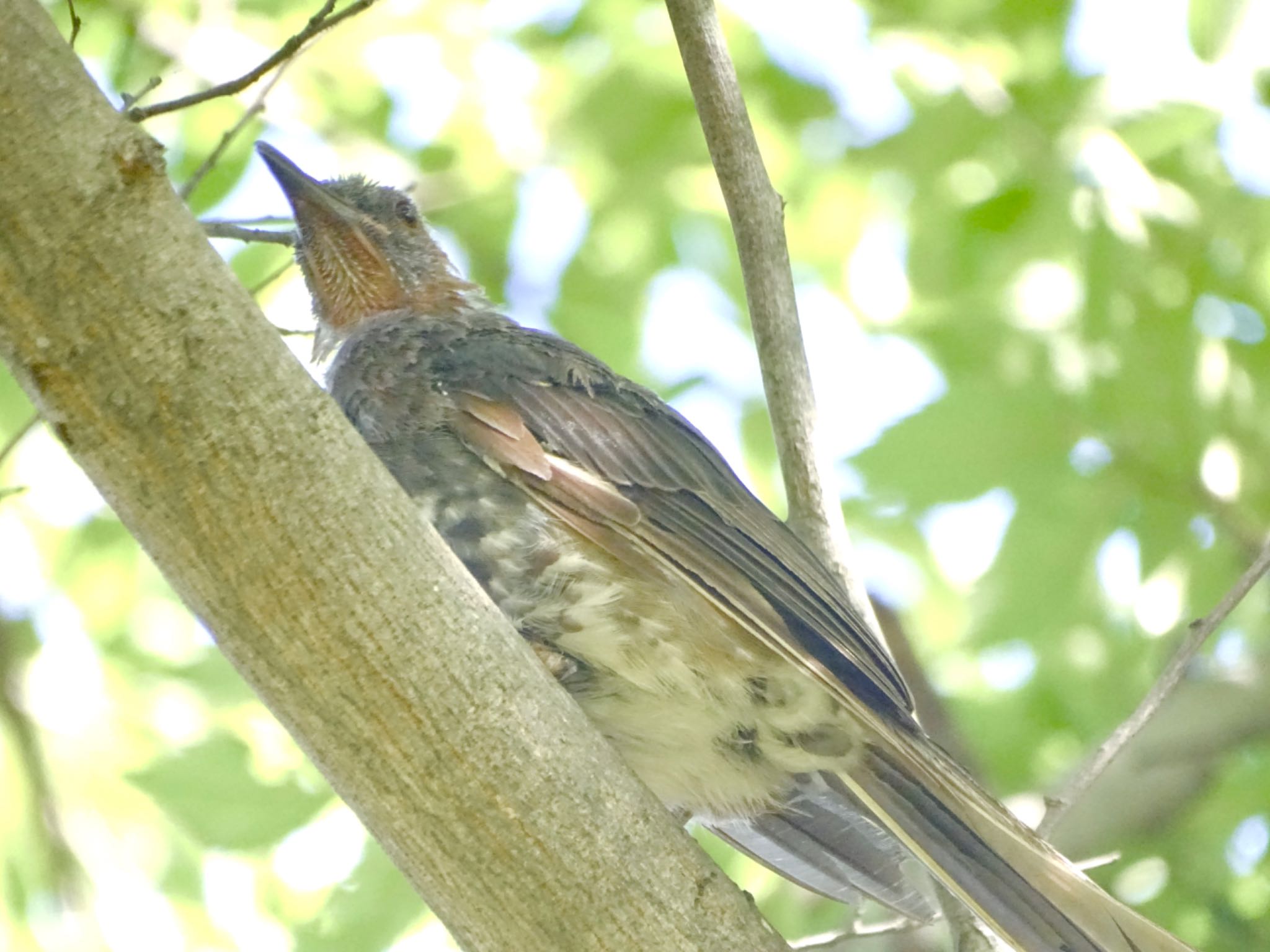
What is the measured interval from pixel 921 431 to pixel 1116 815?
1289 millimetres

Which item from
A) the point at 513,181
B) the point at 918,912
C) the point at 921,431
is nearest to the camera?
the point at 918,912

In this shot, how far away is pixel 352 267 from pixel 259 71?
54.8 inches

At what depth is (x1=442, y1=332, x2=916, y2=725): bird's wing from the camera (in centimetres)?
270

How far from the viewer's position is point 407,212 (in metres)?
4.16

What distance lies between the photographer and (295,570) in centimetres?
192

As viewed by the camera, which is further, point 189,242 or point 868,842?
point 868,842

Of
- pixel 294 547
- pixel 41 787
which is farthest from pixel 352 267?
pixel 294 547

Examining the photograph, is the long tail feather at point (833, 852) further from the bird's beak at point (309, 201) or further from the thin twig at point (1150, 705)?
the bird's beak at point (309, 201)

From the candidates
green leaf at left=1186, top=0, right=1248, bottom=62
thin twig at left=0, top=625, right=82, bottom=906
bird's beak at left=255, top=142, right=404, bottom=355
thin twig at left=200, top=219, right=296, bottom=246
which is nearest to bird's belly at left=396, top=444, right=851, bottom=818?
thin twig at left=200, top=219, right=296, bottom=246

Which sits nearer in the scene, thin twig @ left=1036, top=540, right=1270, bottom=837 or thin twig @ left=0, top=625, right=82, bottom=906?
thin twig @ left=1036, top=540, right=1270, bottom=837

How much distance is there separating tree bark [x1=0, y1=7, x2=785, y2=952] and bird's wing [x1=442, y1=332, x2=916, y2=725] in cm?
71

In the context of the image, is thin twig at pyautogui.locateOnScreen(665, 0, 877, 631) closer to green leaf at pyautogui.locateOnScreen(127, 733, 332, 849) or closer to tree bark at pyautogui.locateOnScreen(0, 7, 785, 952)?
tree bark at pyautogui.locateOnScreen(0, 7, 785, 952)

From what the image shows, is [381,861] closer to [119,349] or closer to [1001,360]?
→ [119,349]

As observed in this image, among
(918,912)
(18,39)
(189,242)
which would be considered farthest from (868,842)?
(18,39)
